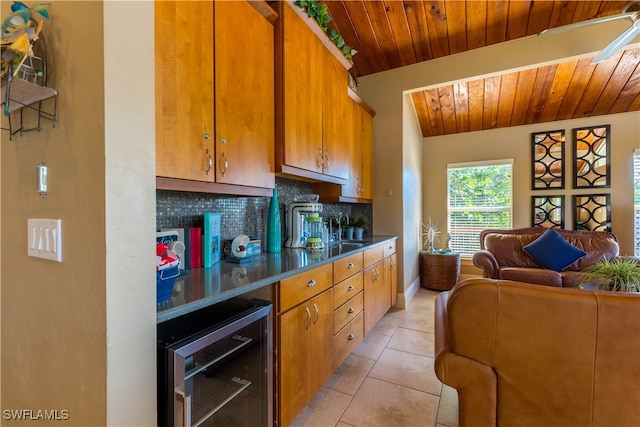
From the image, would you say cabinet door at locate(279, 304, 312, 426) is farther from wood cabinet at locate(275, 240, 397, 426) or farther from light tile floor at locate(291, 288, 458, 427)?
light tile floor at locate(291, 288, 458, 427)

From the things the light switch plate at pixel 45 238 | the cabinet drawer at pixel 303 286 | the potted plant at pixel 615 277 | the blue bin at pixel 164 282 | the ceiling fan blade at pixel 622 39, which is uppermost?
the ceiling fan blade at pixel 622 39

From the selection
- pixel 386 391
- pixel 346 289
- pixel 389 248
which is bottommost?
pixel 386 391

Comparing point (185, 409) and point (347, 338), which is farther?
point (347, 338)

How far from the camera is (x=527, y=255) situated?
3600 mm

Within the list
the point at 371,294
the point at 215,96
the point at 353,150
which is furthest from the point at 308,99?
the point at 371,294

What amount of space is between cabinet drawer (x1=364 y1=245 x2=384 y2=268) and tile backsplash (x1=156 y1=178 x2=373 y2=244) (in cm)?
75

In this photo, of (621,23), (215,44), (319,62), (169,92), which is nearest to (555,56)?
(621,23)

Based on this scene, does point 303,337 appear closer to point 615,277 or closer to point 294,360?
point 294,360

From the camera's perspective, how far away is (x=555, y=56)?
2982 millimetres

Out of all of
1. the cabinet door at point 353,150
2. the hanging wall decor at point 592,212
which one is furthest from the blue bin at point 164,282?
the hanging wall decor at point 592,212

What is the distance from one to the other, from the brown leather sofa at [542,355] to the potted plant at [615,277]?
16.6 inches

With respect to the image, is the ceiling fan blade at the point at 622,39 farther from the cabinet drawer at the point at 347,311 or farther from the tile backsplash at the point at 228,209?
the cabinet drawer at the point at 347,311

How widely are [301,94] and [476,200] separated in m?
4.03

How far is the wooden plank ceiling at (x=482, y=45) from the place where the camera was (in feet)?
8.92
